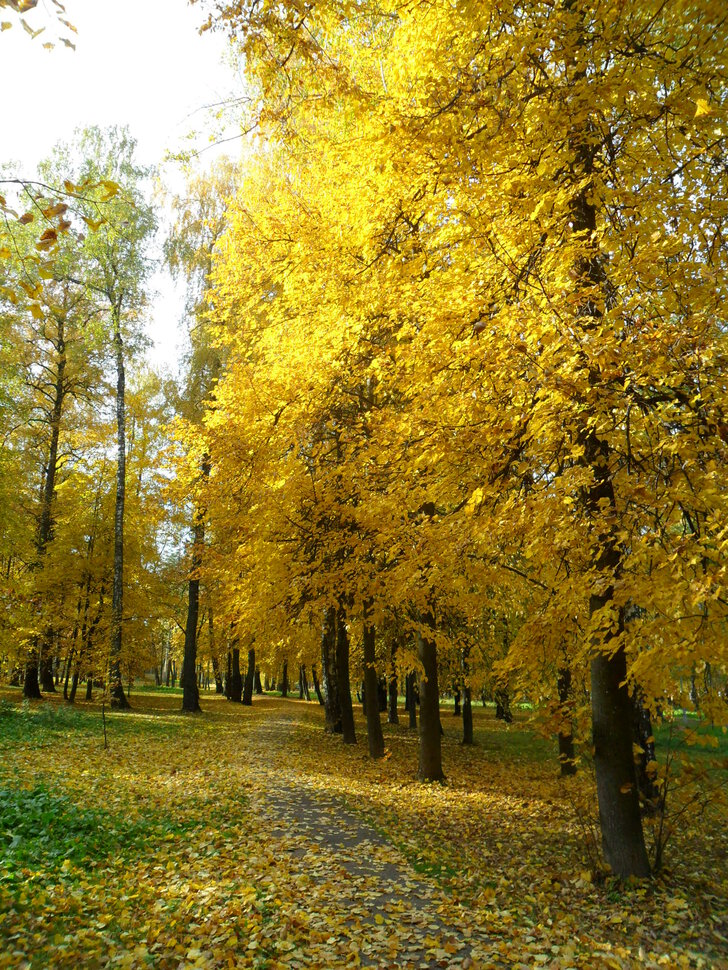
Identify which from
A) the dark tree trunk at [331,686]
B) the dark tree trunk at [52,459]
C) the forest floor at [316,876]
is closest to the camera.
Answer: the forest floor at [316,876]

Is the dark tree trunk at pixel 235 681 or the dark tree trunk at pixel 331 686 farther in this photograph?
the dark tree trunk at pixel 235 681

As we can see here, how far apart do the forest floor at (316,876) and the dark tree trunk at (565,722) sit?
0.55 metres

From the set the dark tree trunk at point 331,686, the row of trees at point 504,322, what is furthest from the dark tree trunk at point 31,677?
the row of trees at point 504,322

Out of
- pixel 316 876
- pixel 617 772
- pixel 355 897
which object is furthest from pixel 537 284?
pixel 316 876

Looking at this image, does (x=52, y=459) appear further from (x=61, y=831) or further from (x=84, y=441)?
(x=61, y=831)

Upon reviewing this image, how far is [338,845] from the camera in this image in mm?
6211

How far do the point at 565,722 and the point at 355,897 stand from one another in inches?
100

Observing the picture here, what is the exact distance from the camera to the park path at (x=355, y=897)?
12.7ft

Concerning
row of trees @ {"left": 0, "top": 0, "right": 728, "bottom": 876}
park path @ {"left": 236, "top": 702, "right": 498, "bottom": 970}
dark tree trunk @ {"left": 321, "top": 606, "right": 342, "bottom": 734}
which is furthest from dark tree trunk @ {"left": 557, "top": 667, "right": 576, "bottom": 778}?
dark tree trunk @ {"left": 321, "top": 606, "right": 342, "bottom": 734}

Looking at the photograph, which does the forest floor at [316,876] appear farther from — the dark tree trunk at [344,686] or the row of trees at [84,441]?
the row of trees at [84,441]

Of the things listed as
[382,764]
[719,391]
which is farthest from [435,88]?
[382,764]

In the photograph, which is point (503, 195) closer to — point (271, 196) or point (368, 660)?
point (271, 196)

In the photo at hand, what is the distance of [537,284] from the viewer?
508cm

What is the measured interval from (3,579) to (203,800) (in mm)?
9397
